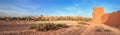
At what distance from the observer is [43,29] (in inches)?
688

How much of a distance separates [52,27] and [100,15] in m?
21.3

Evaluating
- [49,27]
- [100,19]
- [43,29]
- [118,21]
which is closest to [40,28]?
[43,29]

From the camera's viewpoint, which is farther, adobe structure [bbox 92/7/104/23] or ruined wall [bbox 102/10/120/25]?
adobe structure [bbox 92/7/104/23]

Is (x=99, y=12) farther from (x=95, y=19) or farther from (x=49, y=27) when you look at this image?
(x=49, y=27)

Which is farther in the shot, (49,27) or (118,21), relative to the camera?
(118,21)

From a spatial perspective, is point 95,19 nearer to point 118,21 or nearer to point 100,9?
point 100,9

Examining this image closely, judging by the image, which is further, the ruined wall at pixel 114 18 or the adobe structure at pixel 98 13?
the adobe structure at pixel 98 13

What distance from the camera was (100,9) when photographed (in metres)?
38.9

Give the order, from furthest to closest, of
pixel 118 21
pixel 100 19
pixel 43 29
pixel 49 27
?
1. pixel 100 19
2. pixel 118 21
3. pixel 49 27
4. pixel 43 29

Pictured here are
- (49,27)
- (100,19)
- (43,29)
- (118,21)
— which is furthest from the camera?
(100,19)

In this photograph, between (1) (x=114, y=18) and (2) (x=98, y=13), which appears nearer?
(1) (x=114, y=18)

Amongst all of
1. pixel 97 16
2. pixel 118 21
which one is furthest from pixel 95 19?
pixel 118 21

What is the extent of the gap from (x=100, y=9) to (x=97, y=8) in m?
0.61

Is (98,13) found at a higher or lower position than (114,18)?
higher
